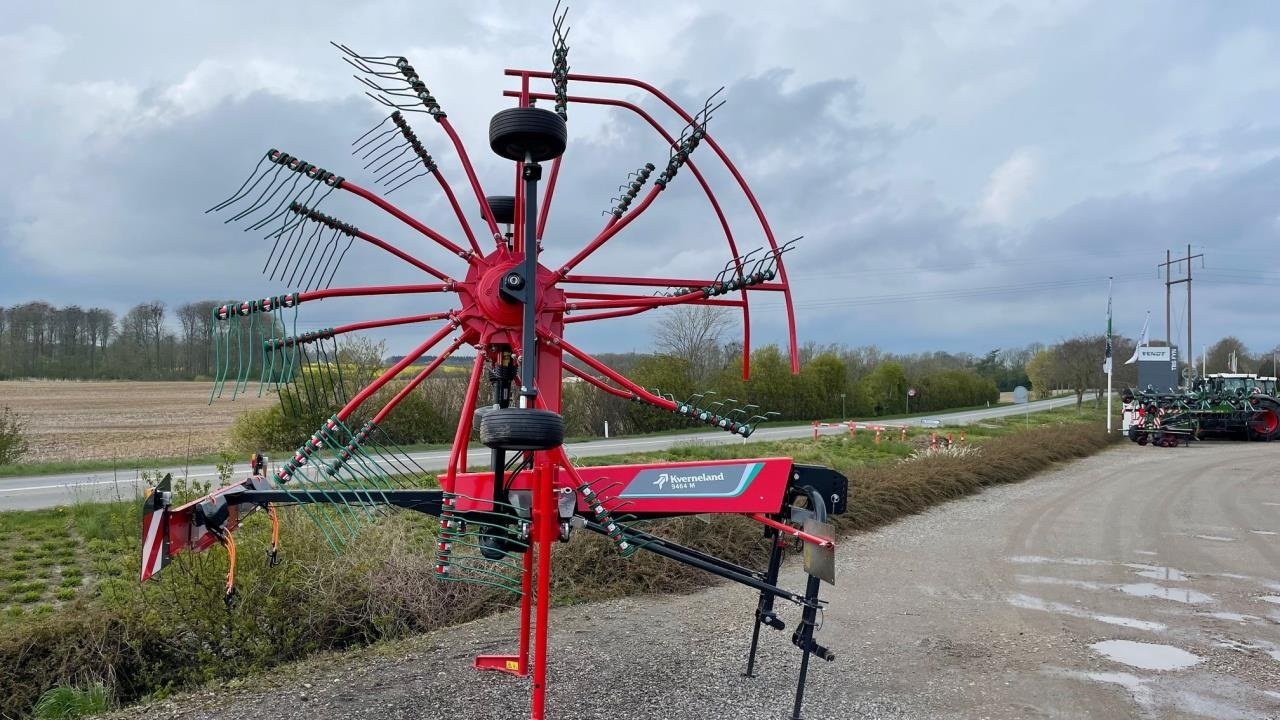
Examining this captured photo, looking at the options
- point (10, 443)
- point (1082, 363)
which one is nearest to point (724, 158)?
point (10, 443)

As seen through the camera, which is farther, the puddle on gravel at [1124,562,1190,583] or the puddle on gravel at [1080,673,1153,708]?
the puddle on gravel at [1124,562,1190,583]

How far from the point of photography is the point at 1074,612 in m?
6.79

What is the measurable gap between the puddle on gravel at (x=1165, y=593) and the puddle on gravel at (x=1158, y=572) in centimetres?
38

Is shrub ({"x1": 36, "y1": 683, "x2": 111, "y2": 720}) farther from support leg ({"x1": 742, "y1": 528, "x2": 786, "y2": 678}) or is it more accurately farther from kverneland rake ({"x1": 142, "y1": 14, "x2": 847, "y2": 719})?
support leg ({"x1": 742, "y1": 528, "x2": 786, "y2": 678})

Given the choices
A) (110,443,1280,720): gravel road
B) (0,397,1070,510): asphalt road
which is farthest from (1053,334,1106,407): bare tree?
(110,443,1280,720): gravel road

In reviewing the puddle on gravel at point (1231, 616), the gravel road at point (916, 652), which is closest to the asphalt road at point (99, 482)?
the gravel road at point (916, 652)

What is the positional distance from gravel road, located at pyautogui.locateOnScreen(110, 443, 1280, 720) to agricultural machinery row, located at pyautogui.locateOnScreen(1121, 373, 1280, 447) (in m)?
17.6

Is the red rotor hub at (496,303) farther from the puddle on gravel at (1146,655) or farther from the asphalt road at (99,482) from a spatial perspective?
the asphalt road at (99,482)

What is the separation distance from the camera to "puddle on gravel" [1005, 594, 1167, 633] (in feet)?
21.0

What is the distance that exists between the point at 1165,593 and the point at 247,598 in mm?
Answer: 7571

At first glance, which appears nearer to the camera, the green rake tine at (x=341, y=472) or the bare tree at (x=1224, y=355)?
the green rake tine at (x=341, y=472)

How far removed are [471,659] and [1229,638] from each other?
5407 millimetres

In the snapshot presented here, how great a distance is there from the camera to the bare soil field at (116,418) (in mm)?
20859

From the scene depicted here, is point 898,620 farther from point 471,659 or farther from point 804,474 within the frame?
point 471,659
